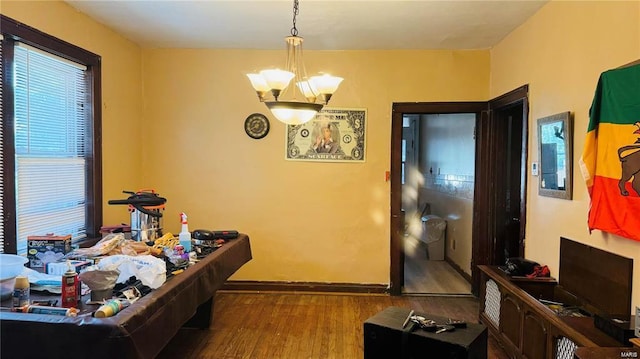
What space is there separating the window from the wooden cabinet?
11.1 ft

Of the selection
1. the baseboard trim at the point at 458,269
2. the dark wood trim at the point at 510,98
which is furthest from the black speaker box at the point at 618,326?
the baseboard trim at the point at 458,269

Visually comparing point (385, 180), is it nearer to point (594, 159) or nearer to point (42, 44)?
point (594, 159)

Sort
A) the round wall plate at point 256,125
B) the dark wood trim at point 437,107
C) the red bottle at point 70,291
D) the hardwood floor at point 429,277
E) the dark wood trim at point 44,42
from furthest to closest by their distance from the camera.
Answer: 1. the hardwood floor at point 429,277
2. the round wall plate at point 256,125
3. the dark wood trim at point 437,107
4. the dark wood trim at point 44,42
5. the red bottle at point 70,291

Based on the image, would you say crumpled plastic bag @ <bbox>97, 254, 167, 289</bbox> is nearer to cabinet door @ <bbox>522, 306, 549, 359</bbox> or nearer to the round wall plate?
cabinet door @ <bbox>522, 306, 549, 359</bbox>

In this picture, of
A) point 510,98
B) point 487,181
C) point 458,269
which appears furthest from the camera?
point 458,269

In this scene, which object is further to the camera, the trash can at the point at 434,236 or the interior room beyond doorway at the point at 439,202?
the trash can at the point at 434,236

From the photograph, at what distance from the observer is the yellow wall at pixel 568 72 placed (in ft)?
7.32

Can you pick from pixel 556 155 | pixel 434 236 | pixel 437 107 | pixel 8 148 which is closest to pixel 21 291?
pixel 8 148

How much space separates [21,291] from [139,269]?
0.48 m

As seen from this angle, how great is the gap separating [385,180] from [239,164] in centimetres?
159

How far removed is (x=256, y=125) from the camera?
4.41m

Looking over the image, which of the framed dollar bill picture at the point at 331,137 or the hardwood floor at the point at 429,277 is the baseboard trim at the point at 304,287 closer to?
the hardwood floor at the point at 429,277

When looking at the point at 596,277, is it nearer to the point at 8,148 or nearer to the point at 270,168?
the point at 270,168

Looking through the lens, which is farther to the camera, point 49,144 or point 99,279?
point 49,144
